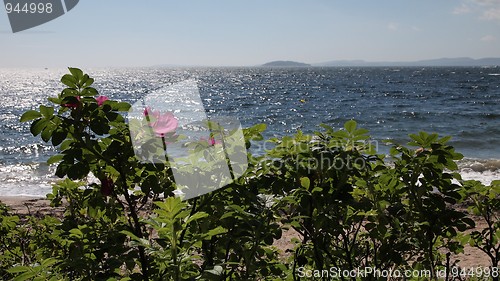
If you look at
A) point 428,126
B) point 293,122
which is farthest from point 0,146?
point 428,126

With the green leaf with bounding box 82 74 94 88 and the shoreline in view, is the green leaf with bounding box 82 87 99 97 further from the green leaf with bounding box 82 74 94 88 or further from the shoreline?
the shoreline

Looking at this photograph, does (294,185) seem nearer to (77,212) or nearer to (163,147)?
(163,147)

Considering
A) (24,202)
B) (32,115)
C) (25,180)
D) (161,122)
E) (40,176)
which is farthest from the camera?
(40,176)

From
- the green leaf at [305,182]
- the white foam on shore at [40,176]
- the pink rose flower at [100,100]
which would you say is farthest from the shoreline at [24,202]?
the green leaf at [305,182]

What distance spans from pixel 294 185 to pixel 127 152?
0.62 metres

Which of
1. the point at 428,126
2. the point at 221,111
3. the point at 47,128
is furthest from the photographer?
the point at 221,111

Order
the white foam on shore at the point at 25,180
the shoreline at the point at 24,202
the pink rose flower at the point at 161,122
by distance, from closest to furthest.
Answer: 1. the pink rose flower at the point at 161,122
2. the shoreline at the point at 24,202
3. the white foam on shore at the point at 25,180

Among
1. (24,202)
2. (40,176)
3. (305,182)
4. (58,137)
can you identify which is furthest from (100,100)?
(40,176)

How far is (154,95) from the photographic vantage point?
172 centimetres

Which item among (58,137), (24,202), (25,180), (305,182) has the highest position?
(58,137)

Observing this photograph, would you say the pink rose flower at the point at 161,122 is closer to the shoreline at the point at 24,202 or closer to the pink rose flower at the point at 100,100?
the pink rose flower at the point at 100,100

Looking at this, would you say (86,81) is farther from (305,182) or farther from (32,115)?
(305,182)

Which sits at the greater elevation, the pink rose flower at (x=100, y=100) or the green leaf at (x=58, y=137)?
the pink rose flower at (x=100, y=100)

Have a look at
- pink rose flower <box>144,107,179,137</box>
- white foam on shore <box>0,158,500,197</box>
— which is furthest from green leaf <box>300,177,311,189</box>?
white foam on shore <box>0,158,500,197</box>
